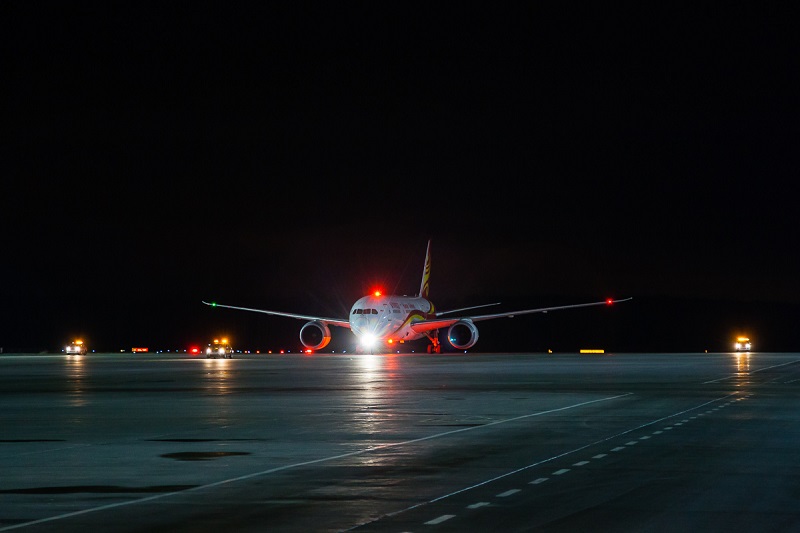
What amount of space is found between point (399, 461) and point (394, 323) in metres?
77.4

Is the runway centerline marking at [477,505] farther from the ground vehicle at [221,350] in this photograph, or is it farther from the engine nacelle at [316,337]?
the engine nacelle at [316,337]

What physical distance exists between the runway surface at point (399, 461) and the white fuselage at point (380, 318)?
2149 inches

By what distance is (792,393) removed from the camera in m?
40.9

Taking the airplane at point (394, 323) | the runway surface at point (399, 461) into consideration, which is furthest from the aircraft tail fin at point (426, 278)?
the runway surface at point (399, 461)

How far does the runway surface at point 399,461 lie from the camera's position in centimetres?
1502

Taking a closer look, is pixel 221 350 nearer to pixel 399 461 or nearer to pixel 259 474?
pixel 399 461

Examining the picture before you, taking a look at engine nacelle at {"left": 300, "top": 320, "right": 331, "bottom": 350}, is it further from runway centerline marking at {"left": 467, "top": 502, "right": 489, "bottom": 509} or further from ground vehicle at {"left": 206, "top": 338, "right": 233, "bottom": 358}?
runway centerline marking at {"left": 467, "top": 502, "right": 489, "bottom": 509}

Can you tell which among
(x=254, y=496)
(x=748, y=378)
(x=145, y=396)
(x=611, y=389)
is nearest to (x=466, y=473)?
(x=254, y=496)

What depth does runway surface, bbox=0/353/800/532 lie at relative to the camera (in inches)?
591

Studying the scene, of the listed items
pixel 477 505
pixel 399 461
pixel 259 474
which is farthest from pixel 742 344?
pixel 477 505

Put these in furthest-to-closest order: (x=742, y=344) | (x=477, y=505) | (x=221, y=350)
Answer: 1. (x=742, y=344)
2. (x=221, y=350)
3. (x=477, y=505)

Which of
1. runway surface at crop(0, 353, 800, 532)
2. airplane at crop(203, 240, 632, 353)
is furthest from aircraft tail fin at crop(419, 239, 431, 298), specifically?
runway surface at crop(0, 353, 800, 532)

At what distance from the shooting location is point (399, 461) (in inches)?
832

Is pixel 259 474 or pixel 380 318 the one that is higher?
pixel 380 318
